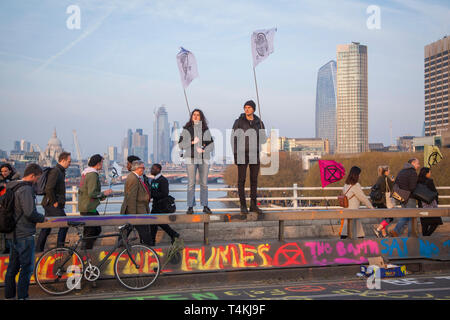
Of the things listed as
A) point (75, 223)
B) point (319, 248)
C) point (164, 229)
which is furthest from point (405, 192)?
point (75, 223)

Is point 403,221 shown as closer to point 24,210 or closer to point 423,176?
point 423,176

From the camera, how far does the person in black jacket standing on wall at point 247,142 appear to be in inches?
353

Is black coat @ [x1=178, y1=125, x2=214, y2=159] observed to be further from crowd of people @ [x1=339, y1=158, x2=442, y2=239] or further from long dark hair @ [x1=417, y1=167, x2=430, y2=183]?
long dark hair @ [x1=417, y1=167, x2=430, y2=183]

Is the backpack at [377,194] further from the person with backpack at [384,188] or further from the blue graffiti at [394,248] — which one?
the blue graffiti at [394,248]

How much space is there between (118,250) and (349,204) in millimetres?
5171

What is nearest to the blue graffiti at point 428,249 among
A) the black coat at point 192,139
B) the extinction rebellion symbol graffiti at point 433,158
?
the black coat at point 192,139

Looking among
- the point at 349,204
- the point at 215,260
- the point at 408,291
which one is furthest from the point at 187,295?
the point at 349,204

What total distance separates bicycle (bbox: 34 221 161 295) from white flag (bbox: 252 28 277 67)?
546 cm

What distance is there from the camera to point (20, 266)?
285 inches

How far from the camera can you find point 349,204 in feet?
34.7

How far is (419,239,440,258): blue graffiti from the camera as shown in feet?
31.6

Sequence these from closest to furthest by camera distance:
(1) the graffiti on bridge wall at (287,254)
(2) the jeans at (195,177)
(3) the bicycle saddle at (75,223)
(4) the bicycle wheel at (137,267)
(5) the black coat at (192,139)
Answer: (3) the bicycle saddle at (75,223) → (4) the bicycle wheel at (137,267) → (1) the graffiti on bridge wall at (287,254) → (5) the black coat at (192,139) → (2) the jeans at (195,177)

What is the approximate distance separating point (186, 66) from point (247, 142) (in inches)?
139

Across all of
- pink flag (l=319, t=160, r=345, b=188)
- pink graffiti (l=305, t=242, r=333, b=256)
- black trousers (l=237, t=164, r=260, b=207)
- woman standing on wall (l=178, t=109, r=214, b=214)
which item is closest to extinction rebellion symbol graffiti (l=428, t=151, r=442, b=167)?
pink flag (l=319, t=160, r=345, b=188)
